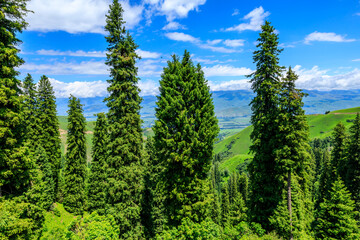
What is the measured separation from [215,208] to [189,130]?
4438 centimetres

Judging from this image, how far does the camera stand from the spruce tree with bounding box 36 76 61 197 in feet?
89.6

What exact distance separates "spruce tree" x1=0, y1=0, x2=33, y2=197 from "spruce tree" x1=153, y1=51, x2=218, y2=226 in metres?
9.46

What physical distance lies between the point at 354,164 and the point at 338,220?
13139 millimetres

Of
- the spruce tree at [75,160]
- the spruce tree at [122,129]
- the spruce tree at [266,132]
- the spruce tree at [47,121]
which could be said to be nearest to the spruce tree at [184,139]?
the spruce tree at [122,129]

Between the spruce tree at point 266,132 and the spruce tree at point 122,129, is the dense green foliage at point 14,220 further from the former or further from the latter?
Result: the spruce tree at point 266,132

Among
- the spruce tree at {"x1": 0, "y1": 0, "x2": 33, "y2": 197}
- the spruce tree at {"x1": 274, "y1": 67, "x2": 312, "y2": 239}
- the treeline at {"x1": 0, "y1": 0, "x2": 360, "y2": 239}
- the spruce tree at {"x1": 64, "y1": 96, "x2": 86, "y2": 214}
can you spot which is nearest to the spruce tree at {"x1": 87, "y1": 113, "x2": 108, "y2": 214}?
the spruce tree at {"x1": 64, "y1": 96, "x2": 86, "y2": 214}

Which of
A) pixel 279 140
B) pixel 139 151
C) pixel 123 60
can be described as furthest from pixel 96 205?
pixel 279 140

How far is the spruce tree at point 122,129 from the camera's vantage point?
15.7 metres

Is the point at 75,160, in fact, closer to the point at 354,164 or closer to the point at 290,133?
the point at 290,133

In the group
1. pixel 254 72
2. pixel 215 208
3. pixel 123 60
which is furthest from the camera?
pixel 215 208

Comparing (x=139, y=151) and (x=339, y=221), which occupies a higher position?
(x=139, y=151)

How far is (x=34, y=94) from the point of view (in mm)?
26984

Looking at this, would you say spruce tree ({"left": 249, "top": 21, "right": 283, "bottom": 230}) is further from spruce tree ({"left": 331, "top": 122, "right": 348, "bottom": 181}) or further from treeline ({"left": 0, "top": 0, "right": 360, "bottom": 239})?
spruce tree ({"left": 331, "top": 122, "right": 348, "bottom": 181})

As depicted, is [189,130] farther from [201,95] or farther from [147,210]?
[147,210]
